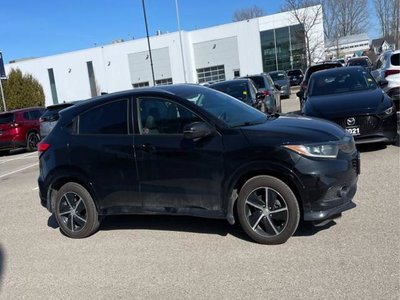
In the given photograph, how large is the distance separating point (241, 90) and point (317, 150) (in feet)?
24.5

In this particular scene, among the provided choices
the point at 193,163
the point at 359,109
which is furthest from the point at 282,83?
the point at 193,163

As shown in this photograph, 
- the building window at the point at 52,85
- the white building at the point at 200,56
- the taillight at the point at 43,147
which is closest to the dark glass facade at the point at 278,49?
the white building at the point at 200,56

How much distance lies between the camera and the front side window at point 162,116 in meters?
5.40

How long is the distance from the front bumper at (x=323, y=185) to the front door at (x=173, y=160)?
912 mm

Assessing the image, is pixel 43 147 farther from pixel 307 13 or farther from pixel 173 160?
pixel 307 13

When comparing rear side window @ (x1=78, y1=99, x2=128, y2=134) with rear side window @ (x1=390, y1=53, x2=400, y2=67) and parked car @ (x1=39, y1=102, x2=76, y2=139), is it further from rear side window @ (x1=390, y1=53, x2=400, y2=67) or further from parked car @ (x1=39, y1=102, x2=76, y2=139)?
parked car @ (x1=39, y1=102, x2=76, y2=139)

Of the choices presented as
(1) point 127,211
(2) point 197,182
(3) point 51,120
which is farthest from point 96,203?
(3) point 51,120

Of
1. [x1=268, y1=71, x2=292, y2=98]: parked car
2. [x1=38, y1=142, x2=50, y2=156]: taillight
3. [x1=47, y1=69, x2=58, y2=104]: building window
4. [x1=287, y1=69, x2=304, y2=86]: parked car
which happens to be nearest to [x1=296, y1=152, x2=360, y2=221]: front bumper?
[x1=38, y1=142, x2=50, y2=156]: taillight

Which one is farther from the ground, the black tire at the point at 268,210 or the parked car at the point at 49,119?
the parked car at the point at 49,119

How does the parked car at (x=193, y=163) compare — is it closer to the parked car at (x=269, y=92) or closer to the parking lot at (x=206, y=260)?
the parking lot at (x=206, y=260)

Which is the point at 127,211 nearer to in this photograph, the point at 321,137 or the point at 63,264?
the point at 63,264

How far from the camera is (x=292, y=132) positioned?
4.96m

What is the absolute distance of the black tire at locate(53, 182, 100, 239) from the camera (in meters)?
6.01

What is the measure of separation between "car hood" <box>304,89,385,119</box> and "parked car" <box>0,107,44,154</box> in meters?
12.6
